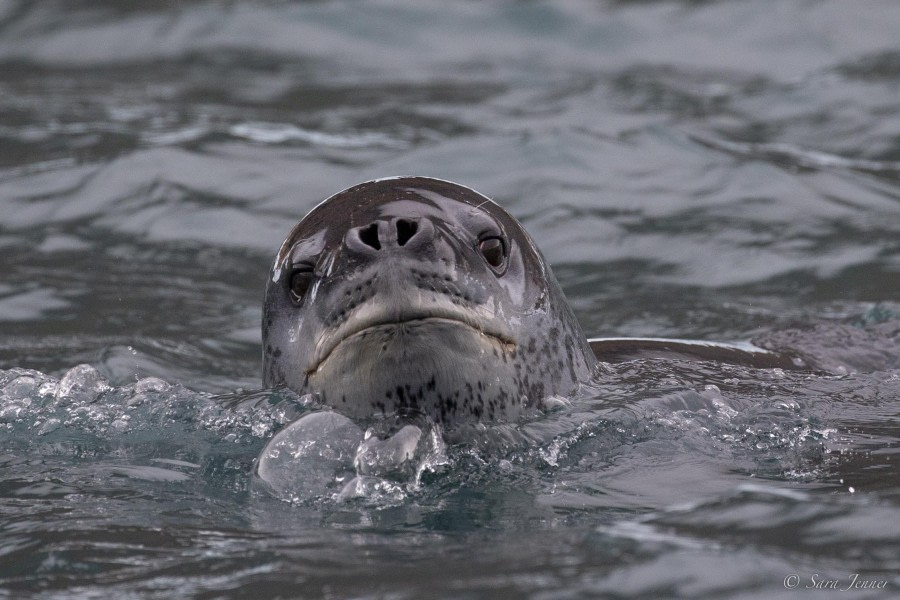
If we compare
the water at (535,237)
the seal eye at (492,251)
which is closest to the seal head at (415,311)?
the seal eye at (492,251)

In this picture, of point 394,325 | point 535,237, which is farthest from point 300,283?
point 535,237

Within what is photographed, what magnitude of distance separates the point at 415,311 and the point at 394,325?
0.24ft

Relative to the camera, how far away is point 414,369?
3.74m

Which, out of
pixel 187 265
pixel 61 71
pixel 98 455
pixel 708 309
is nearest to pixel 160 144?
pixel 187 265

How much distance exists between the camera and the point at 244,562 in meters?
3.16

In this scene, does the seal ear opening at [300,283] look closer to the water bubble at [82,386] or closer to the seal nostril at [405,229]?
the seal nostril at [405,229]

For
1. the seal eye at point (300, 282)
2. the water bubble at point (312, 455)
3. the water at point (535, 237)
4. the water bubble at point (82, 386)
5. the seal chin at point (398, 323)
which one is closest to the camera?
the water at point (535, 237)

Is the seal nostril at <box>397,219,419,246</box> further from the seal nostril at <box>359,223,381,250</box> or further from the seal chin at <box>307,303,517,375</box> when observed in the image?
the seal chin at <box>307,303,517,375</box>

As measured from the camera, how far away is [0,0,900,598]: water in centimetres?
320

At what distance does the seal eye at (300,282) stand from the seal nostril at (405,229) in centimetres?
40

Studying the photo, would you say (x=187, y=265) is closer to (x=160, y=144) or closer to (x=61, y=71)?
(x=160, y=144)

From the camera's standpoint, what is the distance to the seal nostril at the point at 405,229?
12.1 ft

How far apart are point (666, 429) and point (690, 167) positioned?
15.9 feet

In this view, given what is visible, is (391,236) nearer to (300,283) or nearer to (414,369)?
(414,369)
